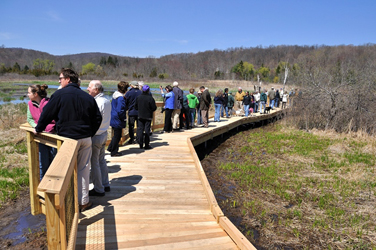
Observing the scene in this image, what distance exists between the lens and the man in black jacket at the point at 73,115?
10.8 ft

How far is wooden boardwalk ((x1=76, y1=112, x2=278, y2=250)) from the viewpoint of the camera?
3303mm

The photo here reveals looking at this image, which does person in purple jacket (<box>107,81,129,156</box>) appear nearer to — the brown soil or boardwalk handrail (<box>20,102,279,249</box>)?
boardwalk handrail (<box>20,102,279,249</box>)

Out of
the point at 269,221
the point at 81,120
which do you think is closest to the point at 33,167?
the point at 81,120

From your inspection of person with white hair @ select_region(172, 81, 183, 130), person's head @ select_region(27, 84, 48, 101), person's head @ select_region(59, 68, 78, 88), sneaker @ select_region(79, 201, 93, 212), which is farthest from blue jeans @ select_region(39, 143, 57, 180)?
person with white hair @ select_region(172, 81, 183, 130)

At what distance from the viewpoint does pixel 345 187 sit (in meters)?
6.80

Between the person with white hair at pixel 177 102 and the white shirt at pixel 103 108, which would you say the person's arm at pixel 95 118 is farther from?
the person with white hair at pixel 177 102

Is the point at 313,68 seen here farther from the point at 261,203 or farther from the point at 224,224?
the point at 224,224

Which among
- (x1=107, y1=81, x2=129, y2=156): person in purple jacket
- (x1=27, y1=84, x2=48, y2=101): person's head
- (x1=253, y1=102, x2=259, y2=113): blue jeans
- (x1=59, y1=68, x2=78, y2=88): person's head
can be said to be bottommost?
(x1=253, y1=102, x2=259, y2=113): blue jeans

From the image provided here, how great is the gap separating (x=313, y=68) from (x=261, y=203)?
1049cm

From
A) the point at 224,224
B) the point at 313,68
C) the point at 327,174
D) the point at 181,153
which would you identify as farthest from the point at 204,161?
the point at 313,68

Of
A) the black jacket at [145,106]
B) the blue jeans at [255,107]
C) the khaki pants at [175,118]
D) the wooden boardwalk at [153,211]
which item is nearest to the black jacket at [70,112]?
the wooden boardwalk at [153,211]

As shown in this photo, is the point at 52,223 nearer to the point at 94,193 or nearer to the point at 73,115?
the point at 73,115

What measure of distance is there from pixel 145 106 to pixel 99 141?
2845mm

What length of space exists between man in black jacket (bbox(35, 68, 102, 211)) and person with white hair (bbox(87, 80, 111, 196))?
0.57 metres
